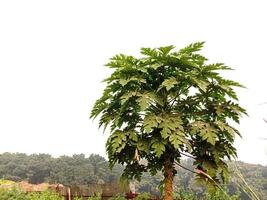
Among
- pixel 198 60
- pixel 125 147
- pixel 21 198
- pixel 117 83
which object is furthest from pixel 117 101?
pixel 21 198

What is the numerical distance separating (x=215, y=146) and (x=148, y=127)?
3.63 feet

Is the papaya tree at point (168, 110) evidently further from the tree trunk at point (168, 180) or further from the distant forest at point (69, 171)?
the distant forest at point (69, 171)

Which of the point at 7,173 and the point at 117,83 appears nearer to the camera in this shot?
the point at 117,83

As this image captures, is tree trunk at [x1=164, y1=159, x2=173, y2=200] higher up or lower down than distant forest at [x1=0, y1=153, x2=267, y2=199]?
lower down

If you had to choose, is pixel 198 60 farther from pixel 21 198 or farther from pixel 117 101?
pixel 21 198

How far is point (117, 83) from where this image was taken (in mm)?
6129

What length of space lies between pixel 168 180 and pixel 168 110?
1041 millimetres

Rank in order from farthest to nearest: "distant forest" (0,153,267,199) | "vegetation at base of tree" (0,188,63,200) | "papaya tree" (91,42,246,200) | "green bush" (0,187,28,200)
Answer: "distant forest" (0,153,267,199) → "green bush" (0,187,28,200) → "vegetation at base of tree" (0,188,63,200) → "papaya tree" (91,42,246,200)

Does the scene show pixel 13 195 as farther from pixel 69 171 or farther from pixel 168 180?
pixel 69 171

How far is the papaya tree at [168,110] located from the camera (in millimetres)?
5805

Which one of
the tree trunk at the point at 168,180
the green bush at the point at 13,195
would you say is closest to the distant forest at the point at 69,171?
the green bush at the point at 13,195

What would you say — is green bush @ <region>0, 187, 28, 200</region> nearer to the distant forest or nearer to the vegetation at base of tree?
the vegetation at base of tree

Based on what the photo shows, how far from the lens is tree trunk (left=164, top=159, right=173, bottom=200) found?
609 cm

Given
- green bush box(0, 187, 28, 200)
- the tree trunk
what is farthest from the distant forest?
the tree trunk
